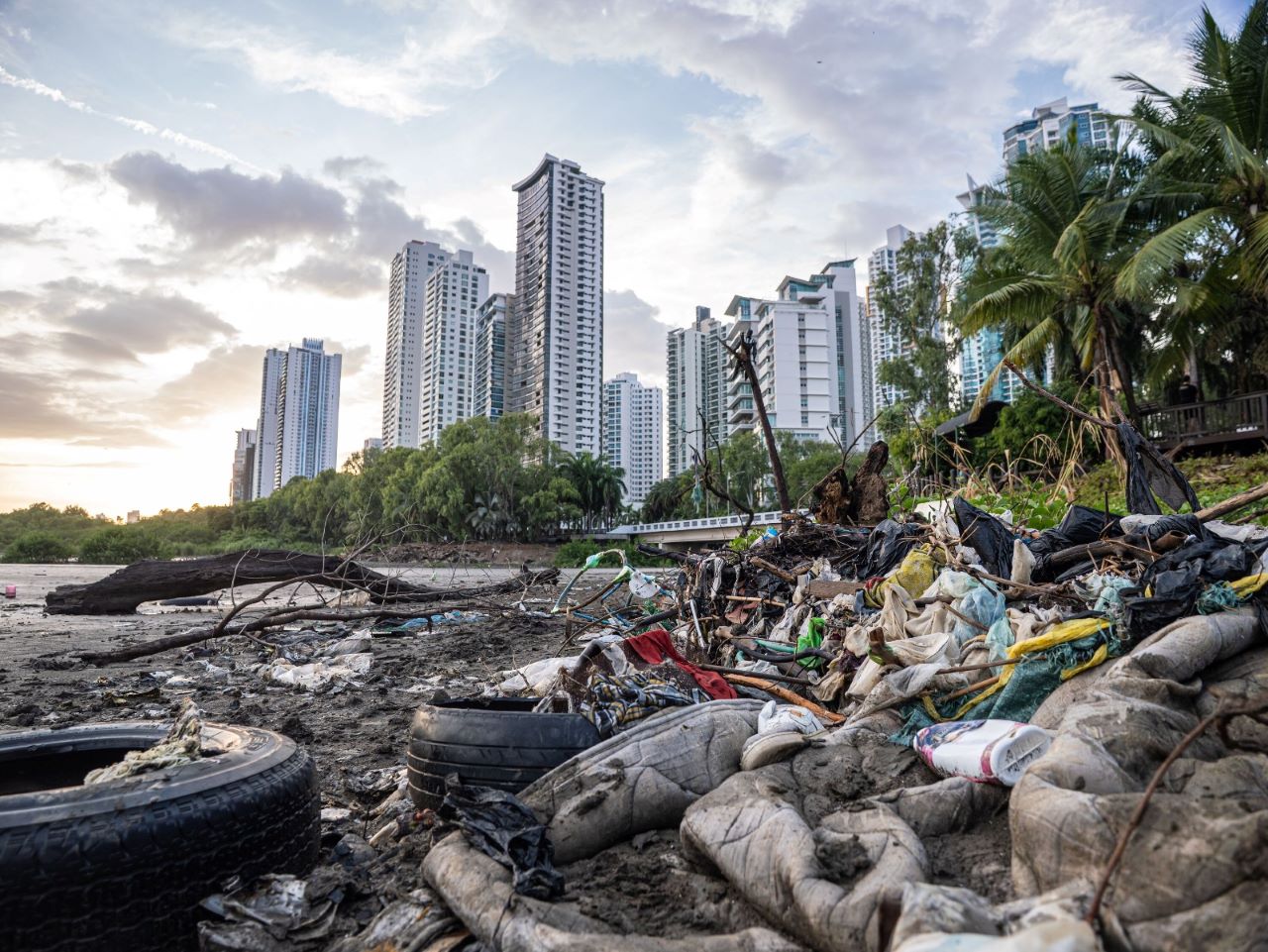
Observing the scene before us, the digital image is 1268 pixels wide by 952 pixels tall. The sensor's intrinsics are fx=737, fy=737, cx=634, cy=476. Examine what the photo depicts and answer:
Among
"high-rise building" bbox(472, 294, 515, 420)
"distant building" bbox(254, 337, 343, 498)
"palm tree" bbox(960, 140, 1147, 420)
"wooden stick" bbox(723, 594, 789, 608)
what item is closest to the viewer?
"wooden stick" bbox(723, 594, 789, 608)

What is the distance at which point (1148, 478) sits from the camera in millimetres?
4891

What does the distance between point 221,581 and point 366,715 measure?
275 inches

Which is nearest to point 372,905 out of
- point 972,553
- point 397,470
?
point 972,553

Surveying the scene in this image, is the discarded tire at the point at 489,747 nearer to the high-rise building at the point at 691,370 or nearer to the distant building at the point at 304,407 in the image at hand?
the high-rise building at the point at 691,370

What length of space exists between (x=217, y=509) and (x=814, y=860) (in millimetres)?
102281

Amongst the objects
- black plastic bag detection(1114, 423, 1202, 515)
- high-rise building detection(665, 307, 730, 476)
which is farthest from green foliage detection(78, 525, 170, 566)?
high-rise building detection(665, 307, 730, 476)

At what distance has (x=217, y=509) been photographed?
90.2 metres

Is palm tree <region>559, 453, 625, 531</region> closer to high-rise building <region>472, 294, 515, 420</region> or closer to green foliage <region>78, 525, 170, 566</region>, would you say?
green foliage <region>78, 525, 170, 566</region>

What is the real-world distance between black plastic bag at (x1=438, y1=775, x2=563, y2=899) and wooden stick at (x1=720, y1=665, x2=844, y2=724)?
149cm

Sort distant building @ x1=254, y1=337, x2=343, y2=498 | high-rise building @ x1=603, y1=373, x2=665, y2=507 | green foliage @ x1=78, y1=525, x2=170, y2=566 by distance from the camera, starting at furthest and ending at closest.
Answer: high-rise building @ x1=603, y1=373, x2=665, y2=507
distant building @ x1=254, y1=337, x2=343, y2=498
green foliage @ x1=78, y1=525, x2=170, y2=566

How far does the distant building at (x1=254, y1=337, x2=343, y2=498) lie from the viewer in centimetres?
11694

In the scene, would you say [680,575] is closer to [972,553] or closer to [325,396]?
[972,553]

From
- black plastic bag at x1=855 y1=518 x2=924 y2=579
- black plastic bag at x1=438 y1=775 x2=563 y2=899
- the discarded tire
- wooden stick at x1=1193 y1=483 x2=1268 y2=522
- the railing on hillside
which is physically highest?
the railing on hillside

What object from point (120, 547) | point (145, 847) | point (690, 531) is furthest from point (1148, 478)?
point (120, 547)
